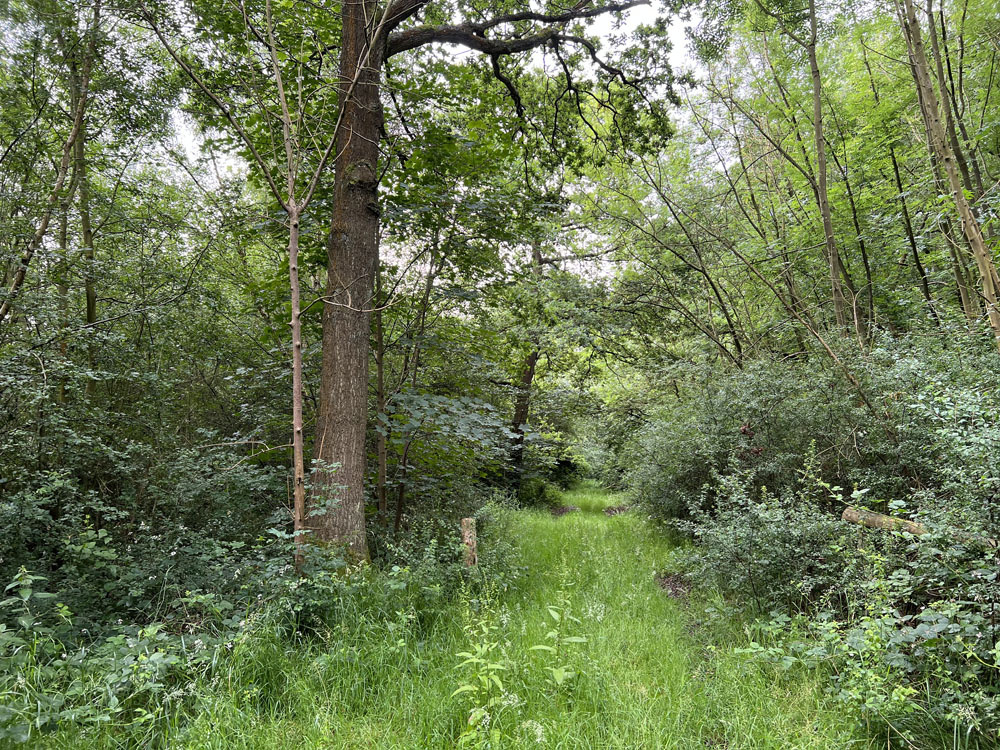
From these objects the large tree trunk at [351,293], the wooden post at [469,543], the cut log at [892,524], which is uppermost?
the large tree trunk at [351,293]

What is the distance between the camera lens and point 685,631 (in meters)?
3.95

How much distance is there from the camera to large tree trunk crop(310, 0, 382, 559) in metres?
4.11

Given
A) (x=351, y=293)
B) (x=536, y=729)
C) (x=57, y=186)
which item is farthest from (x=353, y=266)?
(x=536, y=729)

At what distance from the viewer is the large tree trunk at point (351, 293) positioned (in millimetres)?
4113

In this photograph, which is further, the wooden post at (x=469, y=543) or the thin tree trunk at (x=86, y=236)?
the thin tree trunk at (x=86, y=236)

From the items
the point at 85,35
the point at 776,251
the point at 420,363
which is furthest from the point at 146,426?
the point at 776,251

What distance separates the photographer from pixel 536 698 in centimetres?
265

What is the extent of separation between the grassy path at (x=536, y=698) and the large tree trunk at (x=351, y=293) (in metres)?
1.33

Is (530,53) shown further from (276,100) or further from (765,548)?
(765,548)

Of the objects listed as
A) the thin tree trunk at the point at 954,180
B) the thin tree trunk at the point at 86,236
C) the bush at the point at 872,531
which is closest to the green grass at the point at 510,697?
the bush at the point at 872,531

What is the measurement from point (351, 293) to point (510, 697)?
3612mm

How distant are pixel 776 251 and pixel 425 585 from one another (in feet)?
24.2

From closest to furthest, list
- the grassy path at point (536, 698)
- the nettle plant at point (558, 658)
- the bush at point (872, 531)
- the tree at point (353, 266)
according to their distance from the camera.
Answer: the grassy path at point (536, 698) < the bush at point (872, 531) < the nettle plant at point (558, 658) < the tree at point (353, 266)

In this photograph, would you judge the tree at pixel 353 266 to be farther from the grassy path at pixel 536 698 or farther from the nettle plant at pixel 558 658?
the nettle plant at pixel 558 658
